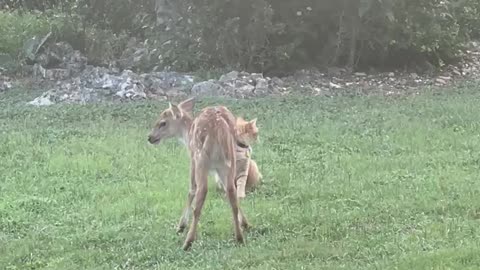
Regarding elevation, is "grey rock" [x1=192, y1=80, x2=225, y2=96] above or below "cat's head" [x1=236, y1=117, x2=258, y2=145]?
below

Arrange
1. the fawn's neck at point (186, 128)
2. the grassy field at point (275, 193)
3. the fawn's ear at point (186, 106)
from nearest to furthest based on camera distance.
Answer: the grassy field at point (275, 193), the fawn's neck at point (186, 128), the fawn's ear at point (186, 106)

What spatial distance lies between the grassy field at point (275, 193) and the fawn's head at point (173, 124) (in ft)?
1.77

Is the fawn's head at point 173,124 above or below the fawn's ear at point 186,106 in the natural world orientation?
below

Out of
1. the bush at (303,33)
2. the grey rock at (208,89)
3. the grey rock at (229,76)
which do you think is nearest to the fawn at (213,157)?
the grey rock at (208,89)

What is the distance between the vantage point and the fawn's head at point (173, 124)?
675cm

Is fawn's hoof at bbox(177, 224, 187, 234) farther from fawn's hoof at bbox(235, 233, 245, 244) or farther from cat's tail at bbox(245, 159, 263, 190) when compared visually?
cat's tail at bbox(245, 159, 263, 190)

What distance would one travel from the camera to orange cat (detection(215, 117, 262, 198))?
6.97m

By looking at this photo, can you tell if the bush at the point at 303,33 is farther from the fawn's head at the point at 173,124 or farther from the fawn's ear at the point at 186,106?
the fawn's head at the point at 173,124

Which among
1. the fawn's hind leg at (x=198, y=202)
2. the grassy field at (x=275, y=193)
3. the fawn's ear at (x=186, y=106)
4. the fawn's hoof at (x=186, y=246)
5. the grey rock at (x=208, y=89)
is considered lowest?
the grey rock at (x=208, y=89)

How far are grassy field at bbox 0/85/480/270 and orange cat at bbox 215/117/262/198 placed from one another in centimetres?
13

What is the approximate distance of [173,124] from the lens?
22.2ft

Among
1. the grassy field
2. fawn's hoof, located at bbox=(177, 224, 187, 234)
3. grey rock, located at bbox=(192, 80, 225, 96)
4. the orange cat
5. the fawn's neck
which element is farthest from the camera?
grey rock, located at bbox=(192, 80, 225, 96)

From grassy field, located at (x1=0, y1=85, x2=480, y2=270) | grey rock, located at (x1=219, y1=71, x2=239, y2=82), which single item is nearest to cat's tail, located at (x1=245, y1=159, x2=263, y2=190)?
grassy field, located at (x1=0, y1=85, x2=480, y2=270)

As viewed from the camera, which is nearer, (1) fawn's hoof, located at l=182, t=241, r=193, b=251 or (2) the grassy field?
(2) the grassy field
